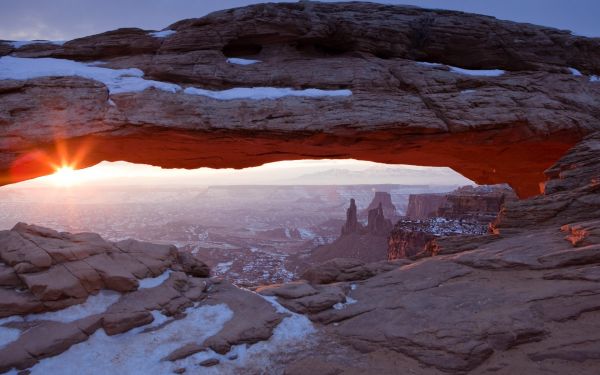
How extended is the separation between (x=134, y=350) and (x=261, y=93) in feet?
39.5

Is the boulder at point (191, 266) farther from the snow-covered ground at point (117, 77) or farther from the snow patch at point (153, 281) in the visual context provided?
the snow-covered ground at point (117, 77)

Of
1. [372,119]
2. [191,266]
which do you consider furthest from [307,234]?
[191,266]

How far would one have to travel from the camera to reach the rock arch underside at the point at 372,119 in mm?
10961

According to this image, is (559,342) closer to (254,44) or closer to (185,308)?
(185,308)

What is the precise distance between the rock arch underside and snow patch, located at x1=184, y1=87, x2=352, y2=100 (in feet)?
0.69

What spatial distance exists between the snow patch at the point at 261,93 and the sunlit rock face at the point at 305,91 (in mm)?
96

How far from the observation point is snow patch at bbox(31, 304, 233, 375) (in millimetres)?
8562

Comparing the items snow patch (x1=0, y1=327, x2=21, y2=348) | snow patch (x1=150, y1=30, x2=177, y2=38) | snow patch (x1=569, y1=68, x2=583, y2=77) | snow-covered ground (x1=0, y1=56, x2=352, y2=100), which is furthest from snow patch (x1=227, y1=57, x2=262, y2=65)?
snow patch (x1=569, y1=68, x2=583, y2=77)

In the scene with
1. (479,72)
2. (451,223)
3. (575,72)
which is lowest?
(451,223)

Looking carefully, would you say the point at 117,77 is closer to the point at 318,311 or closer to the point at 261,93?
the point at 261,93

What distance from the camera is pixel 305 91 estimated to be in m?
17.1

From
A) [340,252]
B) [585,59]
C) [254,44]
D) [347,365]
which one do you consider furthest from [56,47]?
[340,252]

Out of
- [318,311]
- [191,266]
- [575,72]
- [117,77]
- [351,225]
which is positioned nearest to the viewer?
[318,311]

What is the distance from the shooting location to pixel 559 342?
25.3 feet
